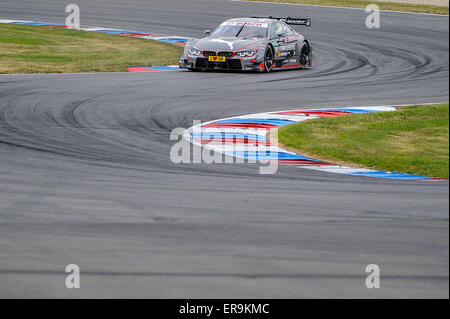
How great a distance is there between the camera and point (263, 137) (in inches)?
469

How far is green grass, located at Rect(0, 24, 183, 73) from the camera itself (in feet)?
66.3

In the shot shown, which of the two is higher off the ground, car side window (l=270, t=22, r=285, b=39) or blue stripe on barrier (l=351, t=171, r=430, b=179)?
car side window (l=270, t=22, r=285, b=39)

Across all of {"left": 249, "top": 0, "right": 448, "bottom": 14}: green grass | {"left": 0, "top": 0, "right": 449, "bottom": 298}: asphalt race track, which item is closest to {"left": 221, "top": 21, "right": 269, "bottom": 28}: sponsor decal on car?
{"left": 0, "top": 0, "right": 449, "bottom": 298}: asphalt race track

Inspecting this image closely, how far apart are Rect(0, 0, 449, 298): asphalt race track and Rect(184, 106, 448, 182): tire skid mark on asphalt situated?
35 cm

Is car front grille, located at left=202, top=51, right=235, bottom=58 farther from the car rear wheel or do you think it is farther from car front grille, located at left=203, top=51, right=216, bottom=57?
the car rear wheel

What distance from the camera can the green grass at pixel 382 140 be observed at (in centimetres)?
996

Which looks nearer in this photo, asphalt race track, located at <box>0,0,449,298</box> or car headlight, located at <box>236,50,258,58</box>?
asphalt race track, located at <box>0,0,449,298</box>

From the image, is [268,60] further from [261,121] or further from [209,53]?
[261,121]

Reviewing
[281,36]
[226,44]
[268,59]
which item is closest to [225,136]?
[226,44]

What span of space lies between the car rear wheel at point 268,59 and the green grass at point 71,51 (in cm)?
279

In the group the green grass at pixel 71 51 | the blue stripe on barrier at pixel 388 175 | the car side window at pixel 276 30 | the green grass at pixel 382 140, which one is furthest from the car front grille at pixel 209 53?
the blue stripe on barrier at pixel 388 175

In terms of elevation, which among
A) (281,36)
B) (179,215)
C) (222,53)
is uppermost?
(281,36)

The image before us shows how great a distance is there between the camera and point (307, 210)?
25.2 ft

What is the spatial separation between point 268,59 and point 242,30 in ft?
3.28
